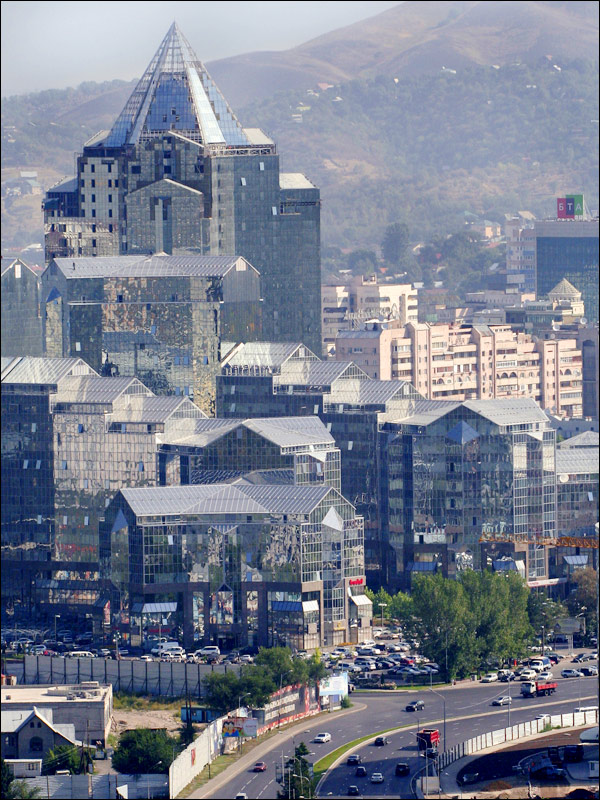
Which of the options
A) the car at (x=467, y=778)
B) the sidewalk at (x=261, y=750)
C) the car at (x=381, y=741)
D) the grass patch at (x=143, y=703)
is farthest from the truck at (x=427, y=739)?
the grass patch at (x=143, y=703)

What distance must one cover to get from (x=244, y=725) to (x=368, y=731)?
7.80 metres

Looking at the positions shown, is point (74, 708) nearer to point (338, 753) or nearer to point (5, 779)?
point (5, 779)

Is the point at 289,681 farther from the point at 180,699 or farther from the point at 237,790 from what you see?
the point at 237,790

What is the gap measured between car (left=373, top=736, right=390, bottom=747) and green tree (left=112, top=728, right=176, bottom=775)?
13.9m

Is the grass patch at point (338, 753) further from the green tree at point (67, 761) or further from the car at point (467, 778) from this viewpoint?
the green tree at point (67, 761)

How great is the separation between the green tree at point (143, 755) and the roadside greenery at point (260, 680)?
14.5 meters

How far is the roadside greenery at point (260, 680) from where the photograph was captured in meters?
191

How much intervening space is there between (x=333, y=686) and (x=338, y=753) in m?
15.6

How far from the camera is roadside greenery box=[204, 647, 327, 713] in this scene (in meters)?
191

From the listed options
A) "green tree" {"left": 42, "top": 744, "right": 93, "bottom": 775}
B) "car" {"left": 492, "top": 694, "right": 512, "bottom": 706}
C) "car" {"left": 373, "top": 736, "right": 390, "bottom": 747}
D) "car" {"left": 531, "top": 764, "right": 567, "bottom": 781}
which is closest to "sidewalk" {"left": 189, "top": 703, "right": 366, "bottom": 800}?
"car" {"left": 373, "top": 736, "right": 390, "bottom": 747}

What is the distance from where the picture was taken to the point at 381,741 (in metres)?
184

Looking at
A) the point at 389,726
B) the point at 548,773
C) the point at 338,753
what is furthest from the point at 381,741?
the point at 548,773

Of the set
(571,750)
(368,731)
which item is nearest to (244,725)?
(368,731)

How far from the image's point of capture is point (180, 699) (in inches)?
7820
